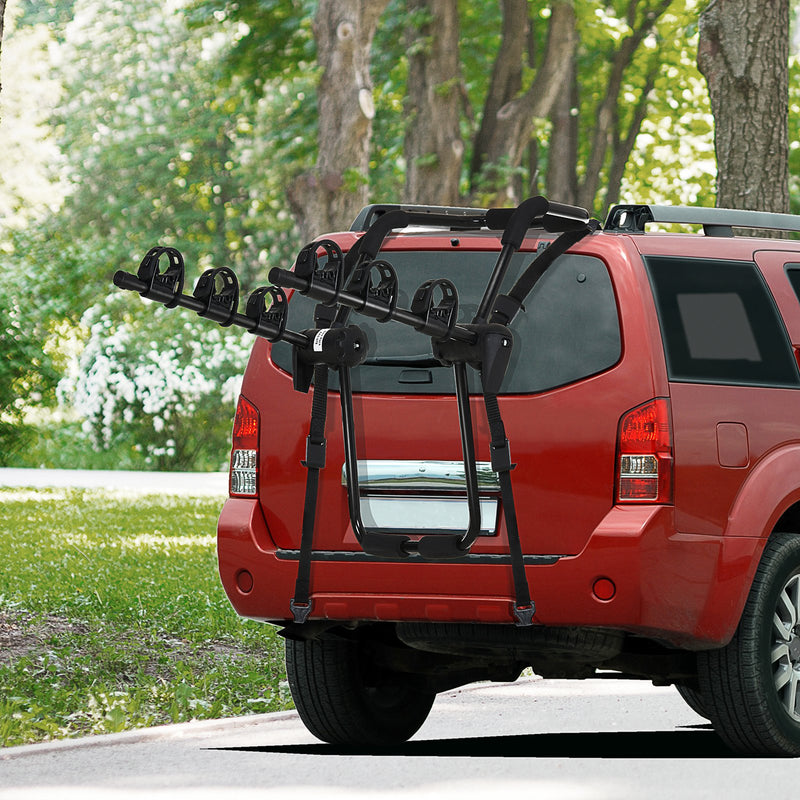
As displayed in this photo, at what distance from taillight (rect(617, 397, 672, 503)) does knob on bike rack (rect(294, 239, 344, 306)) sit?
115 cm

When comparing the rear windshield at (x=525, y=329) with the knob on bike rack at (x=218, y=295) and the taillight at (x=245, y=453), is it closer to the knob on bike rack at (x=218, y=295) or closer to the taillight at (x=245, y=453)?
the taillight at (x=245, y=453)

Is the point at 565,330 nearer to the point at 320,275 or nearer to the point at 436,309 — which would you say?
the point at 436,309

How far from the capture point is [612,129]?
30797 mm

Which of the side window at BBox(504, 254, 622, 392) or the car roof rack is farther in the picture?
the car roof rack

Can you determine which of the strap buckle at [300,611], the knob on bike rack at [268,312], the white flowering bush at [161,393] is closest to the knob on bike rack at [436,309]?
the knob on bike rack at [268,312]

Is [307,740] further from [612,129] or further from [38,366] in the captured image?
[612,129]

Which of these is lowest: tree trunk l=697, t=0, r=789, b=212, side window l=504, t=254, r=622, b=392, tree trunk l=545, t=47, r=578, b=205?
side window l=504, t=254, r=622, b=392

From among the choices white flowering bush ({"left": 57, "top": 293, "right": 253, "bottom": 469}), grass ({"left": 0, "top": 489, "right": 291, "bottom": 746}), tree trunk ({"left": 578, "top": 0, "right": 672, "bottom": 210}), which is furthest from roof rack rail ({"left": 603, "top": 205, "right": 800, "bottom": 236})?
white flowering bush ({"left": 57, "top": 293, "right": 253, "bottom": 469})

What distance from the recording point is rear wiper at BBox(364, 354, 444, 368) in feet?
21.4

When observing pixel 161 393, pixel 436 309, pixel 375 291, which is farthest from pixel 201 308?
pixel 161 393

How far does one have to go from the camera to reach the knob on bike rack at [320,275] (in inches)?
233

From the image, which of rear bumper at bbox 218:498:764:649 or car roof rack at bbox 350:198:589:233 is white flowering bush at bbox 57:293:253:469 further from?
rear bumper at bbox 218:498:764:649

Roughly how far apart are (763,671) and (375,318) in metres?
2.02

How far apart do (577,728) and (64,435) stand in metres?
22.1
